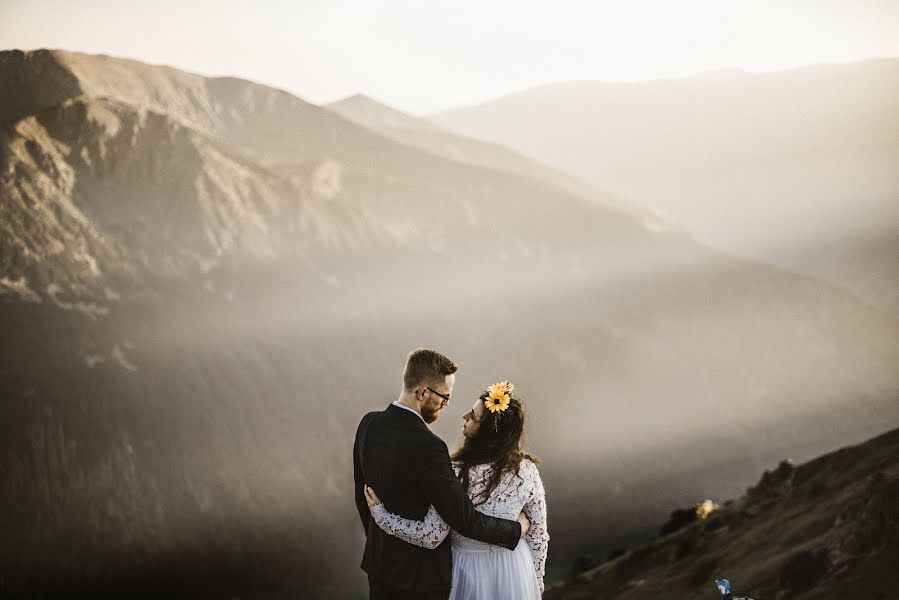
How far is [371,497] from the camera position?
20.2ft

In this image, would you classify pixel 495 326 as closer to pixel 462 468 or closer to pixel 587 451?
pixel 587 451

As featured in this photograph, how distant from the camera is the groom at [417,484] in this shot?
575cm

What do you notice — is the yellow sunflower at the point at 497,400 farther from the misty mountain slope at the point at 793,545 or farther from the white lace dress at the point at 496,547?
the misty mountain slope at the point at 793,545

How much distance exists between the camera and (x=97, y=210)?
4087 inches

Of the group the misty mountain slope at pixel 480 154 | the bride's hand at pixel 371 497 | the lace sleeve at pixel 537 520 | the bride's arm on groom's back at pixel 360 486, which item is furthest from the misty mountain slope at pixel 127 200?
the lace sleeve at pixel 537 520

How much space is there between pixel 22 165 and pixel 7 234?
8.75 metres

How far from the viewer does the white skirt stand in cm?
633

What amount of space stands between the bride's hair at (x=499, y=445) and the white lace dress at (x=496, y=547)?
4 centimetres

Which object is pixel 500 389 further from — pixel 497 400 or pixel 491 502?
pixel 491 502

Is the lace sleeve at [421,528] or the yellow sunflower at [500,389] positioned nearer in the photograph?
the lace sleeve at [421,528]

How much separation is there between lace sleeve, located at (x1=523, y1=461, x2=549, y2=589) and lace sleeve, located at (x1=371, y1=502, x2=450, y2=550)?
0.68 m

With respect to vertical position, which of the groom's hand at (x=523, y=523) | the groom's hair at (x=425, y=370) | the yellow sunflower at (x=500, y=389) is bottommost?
the groom's hand at (x=523, y=523)

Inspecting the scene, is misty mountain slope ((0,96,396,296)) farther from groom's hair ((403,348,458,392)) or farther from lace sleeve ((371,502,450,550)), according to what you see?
groom's hair ((403,348,458,392))

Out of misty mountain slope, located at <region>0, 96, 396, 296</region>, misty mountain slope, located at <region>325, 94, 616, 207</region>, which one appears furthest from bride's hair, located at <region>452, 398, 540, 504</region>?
misty mountain slope, located at <region>325, 94, 616, 207</region>
